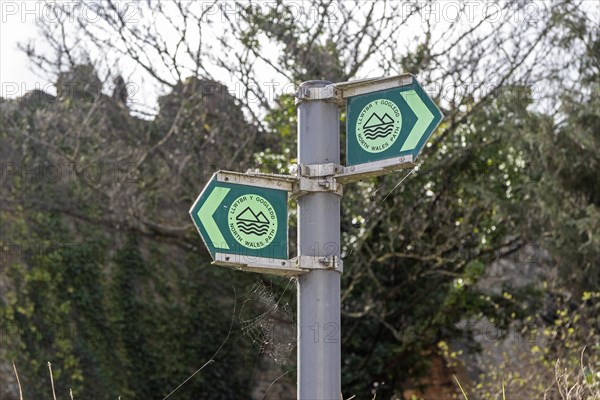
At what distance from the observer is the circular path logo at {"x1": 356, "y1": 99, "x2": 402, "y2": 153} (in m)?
2.35

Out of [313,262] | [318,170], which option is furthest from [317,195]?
[313,262]

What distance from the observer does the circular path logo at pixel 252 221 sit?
2307 mm

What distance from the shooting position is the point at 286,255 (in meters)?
2.30

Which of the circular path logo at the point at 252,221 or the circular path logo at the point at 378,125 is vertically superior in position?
the circular path logo at the point at 378,125

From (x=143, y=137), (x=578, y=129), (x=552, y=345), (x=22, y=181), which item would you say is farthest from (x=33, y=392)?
(x=578, y=129)

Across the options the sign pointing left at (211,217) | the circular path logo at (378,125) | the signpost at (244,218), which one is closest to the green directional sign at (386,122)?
the circular path logo at (378,125)

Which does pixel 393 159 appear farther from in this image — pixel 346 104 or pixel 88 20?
pixel 88 20

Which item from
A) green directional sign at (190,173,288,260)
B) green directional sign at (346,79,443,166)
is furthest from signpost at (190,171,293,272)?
green directional sign at (346,79,443,166)

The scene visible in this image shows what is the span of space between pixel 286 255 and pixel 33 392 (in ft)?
26.3

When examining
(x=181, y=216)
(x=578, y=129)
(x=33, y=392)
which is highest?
(x=578, y=129)

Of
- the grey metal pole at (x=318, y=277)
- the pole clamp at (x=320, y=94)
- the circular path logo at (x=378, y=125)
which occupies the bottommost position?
the grey metal pole at (x=318, y=277)

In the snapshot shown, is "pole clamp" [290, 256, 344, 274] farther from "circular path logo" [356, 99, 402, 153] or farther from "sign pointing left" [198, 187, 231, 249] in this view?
"circular path logo" [356, 99, 402, 153]

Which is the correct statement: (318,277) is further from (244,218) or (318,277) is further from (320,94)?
(320,94)

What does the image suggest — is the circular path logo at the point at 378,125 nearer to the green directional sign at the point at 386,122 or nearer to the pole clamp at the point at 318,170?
the green directional sign at the point at 386,122
